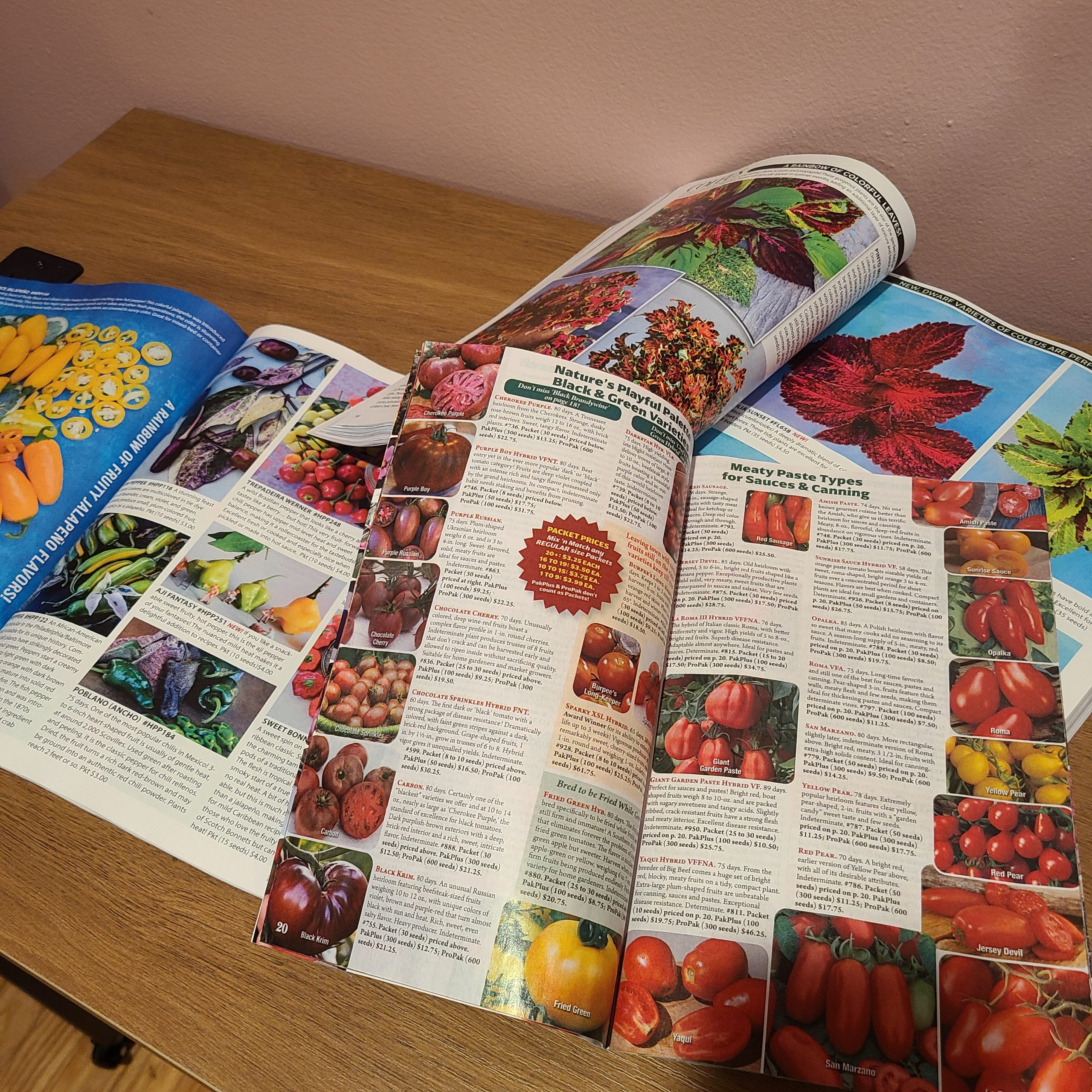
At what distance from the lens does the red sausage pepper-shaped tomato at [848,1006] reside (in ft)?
1.32

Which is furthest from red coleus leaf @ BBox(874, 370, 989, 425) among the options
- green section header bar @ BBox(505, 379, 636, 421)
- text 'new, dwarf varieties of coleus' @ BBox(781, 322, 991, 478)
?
green section header bar @ BBox(505, 379, 636, 421)

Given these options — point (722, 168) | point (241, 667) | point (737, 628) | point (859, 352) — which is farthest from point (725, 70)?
→ point (241, 667)

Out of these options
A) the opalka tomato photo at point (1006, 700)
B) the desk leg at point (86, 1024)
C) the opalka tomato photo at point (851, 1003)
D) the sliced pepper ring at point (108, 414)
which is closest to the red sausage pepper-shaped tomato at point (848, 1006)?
the opalka tomato photo at point (851, 1003)

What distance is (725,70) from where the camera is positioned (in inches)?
25.9

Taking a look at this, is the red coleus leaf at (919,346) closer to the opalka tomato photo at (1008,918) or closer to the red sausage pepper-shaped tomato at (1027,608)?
the red sausage pepper-shaped tomato at (1027,608)

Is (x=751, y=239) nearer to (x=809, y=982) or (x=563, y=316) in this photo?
(x=563, y=316)

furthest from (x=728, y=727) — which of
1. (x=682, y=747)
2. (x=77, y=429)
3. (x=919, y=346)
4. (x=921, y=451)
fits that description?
(x=77, y=429)

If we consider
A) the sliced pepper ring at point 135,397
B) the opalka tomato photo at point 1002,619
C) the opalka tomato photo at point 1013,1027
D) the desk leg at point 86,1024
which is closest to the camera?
the opalka tomato photo at point 1013,1027

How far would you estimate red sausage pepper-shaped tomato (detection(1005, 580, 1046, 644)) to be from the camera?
1.64 feet

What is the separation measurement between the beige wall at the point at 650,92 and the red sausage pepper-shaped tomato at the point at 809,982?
58 centimetres

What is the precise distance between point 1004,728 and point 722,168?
49 cm

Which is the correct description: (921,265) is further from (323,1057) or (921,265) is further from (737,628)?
(323,1057)

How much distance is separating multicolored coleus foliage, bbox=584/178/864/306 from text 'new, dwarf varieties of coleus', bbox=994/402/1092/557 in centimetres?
17

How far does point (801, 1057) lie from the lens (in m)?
0.40
